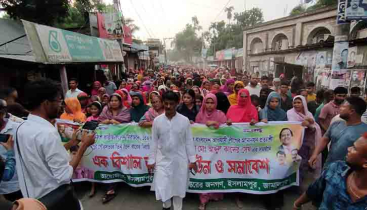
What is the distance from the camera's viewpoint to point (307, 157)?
385 cm

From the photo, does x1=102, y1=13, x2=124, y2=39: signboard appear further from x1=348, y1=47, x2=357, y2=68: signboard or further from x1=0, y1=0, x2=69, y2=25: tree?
x1=348, y1=47, x2=357, y2=68: signboard

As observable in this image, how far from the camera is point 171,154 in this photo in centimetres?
287

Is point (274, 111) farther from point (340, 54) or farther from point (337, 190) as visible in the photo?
point (340, 54)

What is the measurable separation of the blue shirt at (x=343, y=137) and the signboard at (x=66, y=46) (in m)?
5.67

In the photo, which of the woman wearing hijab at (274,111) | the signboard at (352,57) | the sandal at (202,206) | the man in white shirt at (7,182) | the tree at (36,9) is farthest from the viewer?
the signboard at (352,57)

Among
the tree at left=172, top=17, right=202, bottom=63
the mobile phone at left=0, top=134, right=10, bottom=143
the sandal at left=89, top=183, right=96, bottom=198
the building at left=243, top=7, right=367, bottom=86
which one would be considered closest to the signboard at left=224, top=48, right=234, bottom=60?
the building at left=243, top=7, right=367, bottom=86

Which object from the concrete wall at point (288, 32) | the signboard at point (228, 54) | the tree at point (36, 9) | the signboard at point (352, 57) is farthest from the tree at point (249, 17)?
the tree at point (36, 9)

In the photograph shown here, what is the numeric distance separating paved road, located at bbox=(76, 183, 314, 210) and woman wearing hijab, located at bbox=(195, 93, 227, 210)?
0.33 ft

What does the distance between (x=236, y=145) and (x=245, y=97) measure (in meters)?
0.94

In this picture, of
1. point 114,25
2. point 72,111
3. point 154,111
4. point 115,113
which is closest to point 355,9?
point 154,111

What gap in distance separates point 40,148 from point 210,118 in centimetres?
258

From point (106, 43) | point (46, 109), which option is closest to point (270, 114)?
point (46, 109)

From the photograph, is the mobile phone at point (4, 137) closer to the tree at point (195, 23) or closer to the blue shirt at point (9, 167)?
the blue shirt at point (9, 167)

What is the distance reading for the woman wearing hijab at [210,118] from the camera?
11.5 feet
